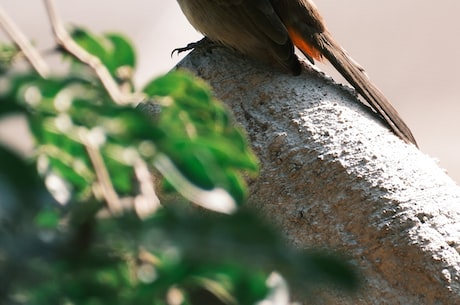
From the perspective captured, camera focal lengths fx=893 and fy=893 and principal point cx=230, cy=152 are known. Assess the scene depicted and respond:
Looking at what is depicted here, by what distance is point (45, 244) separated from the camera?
21.9 inches

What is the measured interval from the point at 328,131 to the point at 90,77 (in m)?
1.48

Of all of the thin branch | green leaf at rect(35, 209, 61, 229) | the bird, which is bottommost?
green leaf at rect(35, 209, 61, 229)

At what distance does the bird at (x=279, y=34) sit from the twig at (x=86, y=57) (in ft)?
5.74

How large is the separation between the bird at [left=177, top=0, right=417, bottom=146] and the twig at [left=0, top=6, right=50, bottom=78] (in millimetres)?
1824

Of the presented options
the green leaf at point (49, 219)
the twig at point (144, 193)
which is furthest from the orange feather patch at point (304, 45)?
the green leaf at point (49, 219)

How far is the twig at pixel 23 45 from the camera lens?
75cm

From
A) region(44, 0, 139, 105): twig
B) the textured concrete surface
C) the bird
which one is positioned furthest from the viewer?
the bird

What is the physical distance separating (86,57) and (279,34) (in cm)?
212

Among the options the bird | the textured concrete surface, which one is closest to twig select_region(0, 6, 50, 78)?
the textured concrete surface

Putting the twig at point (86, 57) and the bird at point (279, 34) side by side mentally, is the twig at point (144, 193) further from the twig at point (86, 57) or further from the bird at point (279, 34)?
the bird at point (279, 34)

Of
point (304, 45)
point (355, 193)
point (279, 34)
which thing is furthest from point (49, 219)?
point (304, 45)

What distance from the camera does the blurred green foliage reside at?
55 centimetres

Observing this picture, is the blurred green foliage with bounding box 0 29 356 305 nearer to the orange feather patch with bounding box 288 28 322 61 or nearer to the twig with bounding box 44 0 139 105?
the twig with bounding box 44 0 139 105

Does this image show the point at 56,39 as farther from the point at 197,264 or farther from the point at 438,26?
the point at 438,26
